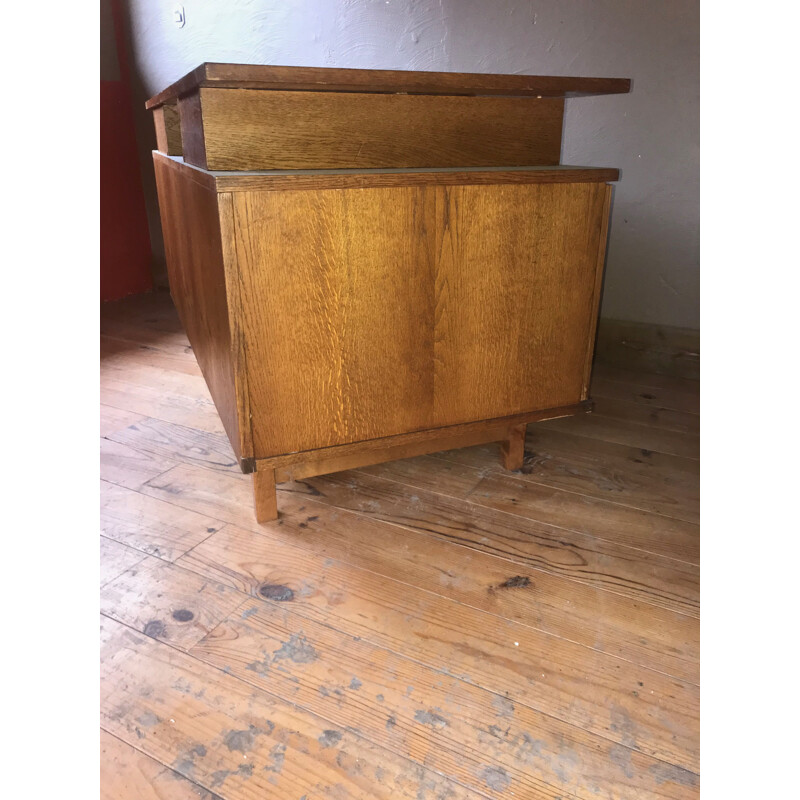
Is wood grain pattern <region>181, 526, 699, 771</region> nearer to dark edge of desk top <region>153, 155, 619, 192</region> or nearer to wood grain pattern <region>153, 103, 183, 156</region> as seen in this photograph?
dark edge of desk top <region>153, 155, 619, 192</region>

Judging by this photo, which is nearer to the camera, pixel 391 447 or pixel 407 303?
pixel 407 303

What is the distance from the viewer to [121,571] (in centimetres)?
115

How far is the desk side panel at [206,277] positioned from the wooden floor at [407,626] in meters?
0.22

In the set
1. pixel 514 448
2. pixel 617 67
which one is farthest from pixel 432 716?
pixel 617 67

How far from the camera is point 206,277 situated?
49.5 inches

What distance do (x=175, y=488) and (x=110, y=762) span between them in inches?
27.8

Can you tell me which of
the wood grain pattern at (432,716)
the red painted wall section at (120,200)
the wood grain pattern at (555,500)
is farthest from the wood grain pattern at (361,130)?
the red painted wall section at (120,200)

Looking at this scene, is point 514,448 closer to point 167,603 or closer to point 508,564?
point 508,564

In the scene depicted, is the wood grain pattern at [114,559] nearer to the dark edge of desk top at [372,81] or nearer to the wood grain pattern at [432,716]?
the wood grain pattern at [432,716]

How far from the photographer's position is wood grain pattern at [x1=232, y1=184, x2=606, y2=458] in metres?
1.07

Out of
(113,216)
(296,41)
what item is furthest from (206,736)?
(113,216)

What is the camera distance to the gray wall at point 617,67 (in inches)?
72.6

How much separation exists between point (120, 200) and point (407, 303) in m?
2.32

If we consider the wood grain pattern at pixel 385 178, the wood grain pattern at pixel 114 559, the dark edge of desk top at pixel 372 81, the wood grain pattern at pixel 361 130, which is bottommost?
the wood grain pattern at pixel 114 559
